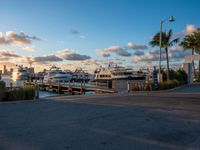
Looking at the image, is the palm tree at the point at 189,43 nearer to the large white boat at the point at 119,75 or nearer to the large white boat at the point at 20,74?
the large white boat at the point at 119,75

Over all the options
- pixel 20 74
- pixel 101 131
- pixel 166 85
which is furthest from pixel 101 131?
pixel 20 74

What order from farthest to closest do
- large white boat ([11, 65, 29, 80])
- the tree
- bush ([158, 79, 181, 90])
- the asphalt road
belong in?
large white boat ([11, 65, 29, 80])
the tree
bush ([158, 79, 181, 90])
the asphalt road

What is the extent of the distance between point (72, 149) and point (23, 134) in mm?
2151

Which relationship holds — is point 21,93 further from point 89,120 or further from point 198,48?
point 198,48

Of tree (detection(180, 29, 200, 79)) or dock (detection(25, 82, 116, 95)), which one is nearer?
dock (detection(25, 82, 116, 95))

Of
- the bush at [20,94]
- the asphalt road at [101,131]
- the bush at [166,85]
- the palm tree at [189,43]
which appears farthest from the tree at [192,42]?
the asphalt road at [101,131]

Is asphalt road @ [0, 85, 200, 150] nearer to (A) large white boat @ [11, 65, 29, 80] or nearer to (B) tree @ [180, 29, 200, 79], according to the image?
(B) tree @ [180, 29, 200, 79]

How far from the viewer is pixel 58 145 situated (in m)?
6.76

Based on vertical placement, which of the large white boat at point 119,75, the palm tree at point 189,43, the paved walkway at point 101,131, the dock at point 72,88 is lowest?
the paved walkway at point 101,131

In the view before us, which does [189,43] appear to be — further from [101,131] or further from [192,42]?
[101,131]

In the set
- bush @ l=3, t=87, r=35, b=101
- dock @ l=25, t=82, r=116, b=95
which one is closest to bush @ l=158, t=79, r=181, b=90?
dock @ l=25, t=82, r=116, b=95

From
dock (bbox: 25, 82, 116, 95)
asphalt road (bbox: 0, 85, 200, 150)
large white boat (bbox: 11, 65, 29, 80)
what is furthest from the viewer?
large white boat (bbox: 11, 65, 29, 80)

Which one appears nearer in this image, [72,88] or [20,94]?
[20,94]

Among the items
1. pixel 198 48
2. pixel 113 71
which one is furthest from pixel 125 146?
pixel 113 71
